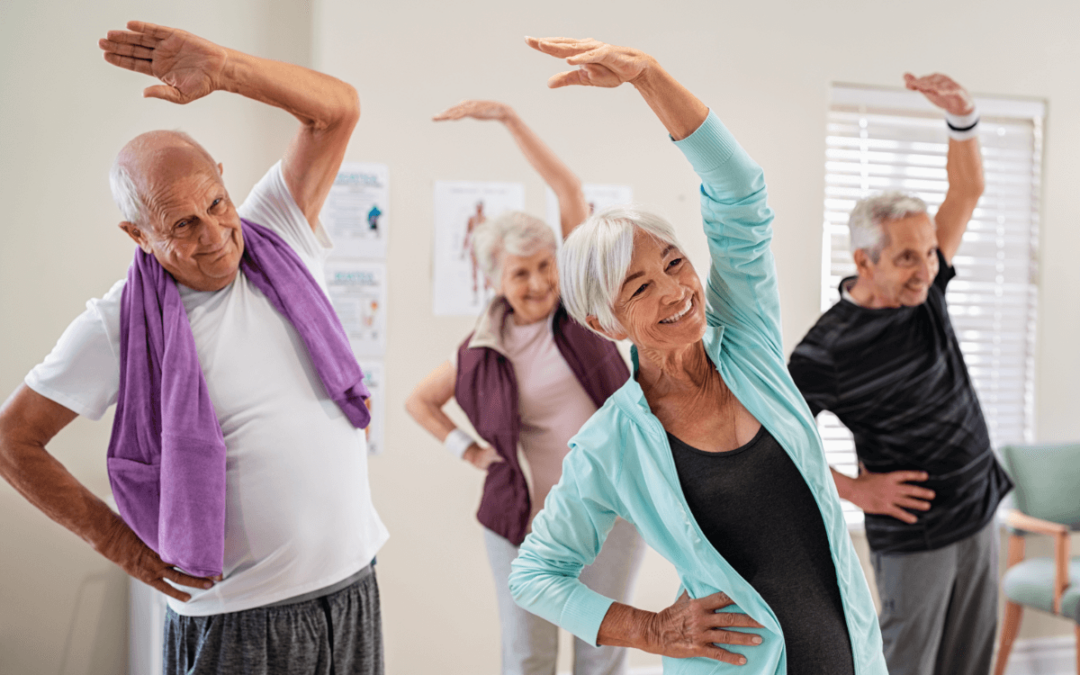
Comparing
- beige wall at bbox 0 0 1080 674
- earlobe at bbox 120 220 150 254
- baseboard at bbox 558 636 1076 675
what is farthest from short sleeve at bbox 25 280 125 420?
baseboard at bbox 558 636 1076 675

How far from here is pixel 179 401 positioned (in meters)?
1.51

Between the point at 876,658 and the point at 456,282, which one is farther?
the point at 456,282

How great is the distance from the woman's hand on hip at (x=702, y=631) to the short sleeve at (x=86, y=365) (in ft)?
3.78

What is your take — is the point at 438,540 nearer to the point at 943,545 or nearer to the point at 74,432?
the point at 74,432

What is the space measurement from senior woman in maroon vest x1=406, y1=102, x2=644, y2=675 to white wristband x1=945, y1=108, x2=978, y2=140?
114cm

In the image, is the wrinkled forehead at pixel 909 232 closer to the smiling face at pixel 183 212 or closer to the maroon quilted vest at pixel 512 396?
the maroon quilted vest at pixel 512 396

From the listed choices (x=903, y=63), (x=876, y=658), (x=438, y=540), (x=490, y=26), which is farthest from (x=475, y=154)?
(x=876, y=658)

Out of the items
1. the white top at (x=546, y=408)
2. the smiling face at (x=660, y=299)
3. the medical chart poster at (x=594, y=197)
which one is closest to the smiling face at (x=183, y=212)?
the smiling face at (x=660, y=299)

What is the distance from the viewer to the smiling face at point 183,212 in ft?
5.04

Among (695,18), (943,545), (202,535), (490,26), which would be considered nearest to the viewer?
(202,535)

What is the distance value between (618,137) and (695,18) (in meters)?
0.62

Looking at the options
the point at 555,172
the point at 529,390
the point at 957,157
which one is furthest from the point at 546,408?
the point at 957,157

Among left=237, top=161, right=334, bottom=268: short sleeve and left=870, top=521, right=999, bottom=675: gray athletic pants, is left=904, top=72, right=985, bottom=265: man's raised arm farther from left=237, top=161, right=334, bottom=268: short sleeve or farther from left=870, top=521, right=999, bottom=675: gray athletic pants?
left=237, top=161, right=334, bottom=268: short sleeve

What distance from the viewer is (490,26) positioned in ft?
10.4
